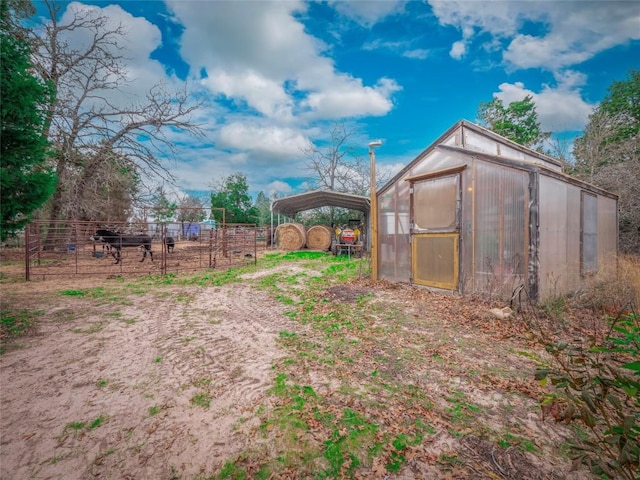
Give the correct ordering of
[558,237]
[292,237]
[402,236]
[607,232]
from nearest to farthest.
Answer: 1. [558,237]
2. [402,236]
3. [607,232]
4. [292,237]

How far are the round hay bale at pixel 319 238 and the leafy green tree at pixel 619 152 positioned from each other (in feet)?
45.8

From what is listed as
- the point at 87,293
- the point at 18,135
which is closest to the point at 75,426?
the point at 18,135

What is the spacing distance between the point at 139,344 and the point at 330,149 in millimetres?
25164

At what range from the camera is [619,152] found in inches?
527

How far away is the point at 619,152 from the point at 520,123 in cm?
936

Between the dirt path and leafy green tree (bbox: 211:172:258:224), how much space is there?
3148 cm

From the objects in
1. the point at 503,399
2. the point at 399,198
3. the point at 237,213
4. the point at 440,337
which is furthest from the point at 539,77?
the point at 237,213

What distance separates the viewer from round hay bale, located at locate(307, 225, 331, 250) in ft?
63.1

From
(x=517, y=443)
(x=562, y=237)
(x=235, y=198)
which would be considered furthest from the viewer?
(x=235, y=198)

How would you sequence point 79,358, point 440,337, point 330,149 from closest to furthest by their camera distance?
1. point 79,358
2. point 440,337
3. point 330,149

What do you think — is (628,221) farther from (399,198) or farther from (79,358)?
(79,358)

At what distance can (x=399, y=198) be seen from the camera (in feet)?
28.4

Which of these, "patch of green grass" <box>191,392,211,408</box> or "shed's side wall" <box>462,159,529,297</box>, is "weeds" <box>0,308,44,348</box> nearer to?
"patch of green grass" <box>191,392,211,408</box>

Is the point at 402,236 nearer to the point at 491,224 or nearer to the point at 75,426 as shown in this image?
the point at 491,224
